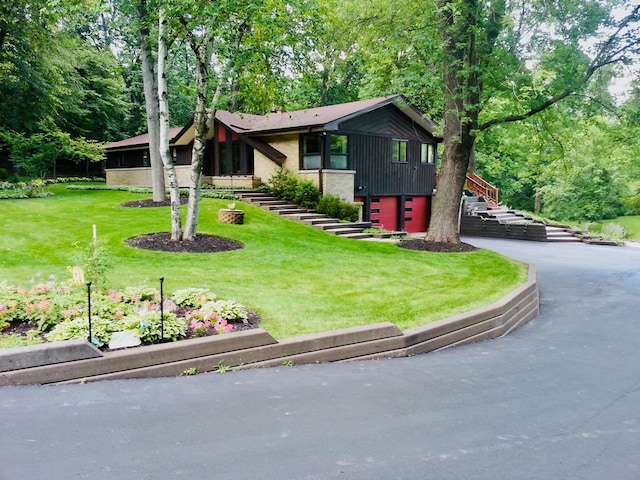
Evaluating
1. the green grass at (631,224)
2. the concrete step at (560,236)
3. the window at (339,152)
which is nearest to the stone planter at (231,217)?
the window at (339,152)

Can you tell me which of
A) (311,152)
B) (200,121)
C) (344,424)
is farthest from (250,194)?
(344,424)

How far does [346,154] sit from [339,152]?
333 millimetres

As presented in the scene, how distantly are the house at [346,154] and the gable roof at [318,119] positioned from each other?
0.13 ft

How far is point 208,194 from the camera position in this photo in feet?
59.8

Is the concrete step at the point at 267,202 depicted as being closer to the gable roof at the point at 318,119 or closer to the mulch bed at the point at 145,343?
the gable roof at the point at 318,119

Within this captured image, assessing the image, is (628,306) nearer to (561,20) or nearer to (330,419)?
(561,20)

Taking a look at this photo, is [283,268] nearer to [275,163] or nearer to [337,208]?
[337,208]

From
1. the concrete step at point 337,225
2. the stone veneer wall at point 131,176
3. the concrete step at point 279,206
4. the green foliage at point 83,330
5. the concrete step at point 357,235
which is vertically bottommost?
the green foliage at point 83,330

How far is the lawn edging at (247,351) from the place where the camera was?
4.26m

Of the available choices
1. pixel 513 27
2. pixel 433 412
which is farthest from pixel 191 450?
pixel 513 27

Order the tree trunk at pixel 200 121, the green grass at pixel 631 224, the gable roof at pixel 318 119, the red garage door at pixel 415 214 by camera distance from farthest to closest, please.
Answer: the green grass at pixel 631 224 < the red garage door at pixel 415 214 < the gable roof at pixel 318 119 < the tree trunk at pixel 200 121

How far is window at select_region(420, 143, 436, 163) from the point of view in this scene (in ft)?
73.8

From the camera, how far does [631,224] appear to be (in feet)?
97.7

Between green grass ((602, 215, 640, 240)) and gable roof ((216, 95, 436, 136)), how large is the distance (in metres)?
14.3
